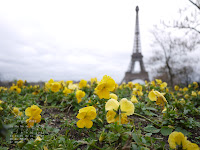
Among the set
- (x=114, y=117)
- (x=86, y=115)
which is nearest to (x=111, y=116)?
(x=114, y=117)

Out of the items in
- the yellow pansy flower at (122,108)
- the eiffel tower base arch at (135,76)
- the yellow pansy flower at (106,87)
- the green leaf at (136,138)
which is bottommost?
the green leaf at (136,138)

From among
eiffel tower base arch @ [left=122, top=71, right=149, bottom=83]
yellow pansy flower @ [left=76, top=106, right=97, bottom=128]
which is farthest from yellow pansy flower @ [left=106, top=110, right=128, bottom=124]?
eiffel tower base arch @ [left=122, top=71, right=149, bottom=83]

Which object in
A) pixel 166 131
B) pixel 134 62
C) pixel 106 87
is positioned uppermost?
pixel 134 62

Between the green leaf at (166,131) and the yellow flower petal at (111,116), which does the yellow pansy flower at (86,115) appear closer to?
the yellow flower petal at (111,116)

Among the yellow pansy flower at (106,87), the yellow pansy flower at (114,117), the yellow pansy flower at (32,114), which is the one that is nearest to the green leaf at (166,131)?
the yellow pansy flower at (114,117)

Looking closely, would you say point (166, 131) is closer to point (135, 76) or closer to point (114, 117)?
point (114, 117)

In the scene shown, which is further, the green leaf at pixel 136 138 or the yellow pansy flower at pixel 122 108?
the yellow pansy flower at pixel 122 108

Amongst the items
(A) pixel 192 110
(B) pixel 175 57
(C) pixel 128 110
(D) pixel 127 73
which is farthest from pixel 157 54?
(C) pixel 128 110

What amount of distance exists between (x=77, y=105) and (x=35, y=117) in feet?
2.88

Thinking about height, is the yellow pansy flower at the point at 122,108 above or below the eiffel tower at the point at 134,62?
below

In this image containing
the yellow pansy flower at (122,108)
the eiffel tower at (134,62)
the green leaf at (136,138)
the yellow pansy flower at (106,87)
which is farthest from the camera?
the eiffel tower at (134,62)

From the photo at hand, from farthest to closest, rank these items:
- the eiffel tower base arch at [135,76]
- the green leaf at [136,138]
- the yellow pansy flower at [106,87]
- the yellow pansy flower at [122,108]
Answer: the eiffel tower base arch at [135,76] < the yellow pansy flower at [106,87] < the yellow pansy flower at [122,108] < the green leaf at [136,138]

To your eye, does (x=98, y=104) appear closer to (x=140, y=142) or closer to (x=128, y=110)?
(x=128, y=110)

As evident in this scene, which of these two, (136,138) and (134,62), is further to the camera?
(134,62)
